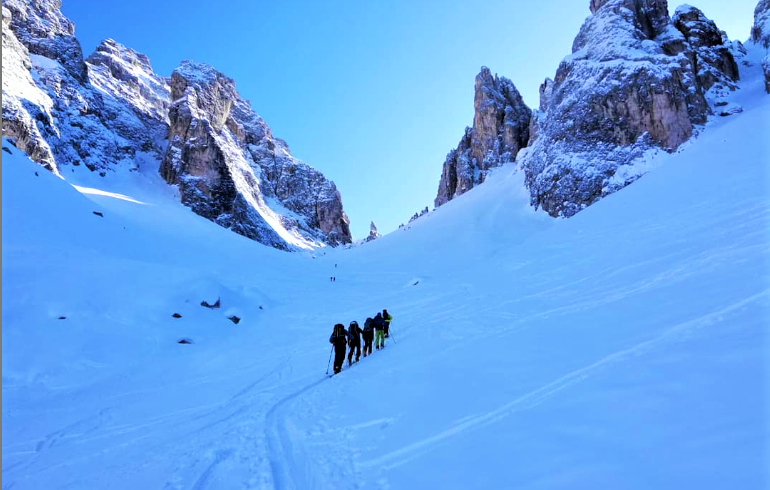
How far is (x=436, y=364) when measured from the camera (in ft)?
26.3

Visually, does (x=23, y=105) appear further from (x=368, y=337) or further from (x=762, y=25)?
(x=762, y=25)

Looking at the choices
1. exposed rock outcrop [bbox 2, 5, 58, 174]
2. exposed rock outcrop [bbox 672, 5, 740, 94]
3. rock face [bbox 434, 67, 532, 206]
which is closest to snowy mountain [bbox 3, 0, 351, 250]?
exposed rock outcrop [bbox 2, 5, 58, 174]

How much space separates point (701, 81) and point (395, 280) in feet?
131

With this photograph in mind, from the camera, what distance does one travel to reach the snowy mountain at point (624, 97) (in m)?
34.3

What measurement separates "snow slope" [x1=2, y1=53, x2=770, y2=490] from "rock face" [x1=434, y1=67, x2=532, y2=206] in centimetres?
4537

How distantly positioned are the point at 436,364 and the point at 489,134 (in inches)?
2729

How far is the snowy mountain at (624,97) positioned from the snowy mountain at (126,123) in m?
47.2

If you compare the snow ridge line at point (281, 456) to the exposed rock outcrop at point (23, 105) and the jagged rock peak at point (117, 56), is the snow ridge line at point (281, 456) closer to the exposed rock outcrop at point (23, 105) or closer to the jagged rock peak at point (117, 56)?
the exposed rock outcrop at point (23, 105)

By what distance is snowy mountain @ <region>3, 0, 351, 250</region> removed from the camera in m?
50.0

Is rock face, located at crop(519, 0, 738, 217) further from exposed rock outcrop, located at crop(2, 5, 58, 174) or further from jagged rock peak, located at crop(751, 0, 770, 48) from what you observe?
exposed rock outcrop, located at crop(2, 5, 58, 174)

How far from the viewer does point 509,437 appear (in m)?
3.99

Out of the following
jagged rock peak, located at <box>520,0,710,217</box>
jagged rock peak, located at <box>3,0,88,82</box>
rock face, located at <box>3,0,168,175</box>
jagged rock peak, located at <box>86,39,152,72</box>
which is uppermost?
jagged rock peak, located at <box>86,39,152,72</box>

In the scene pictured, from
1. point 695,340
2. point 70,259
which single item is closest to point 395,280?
point 70,259

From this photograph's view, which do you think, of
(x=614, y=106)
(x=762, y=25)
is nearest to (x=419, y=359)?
(x=614, y=106)
